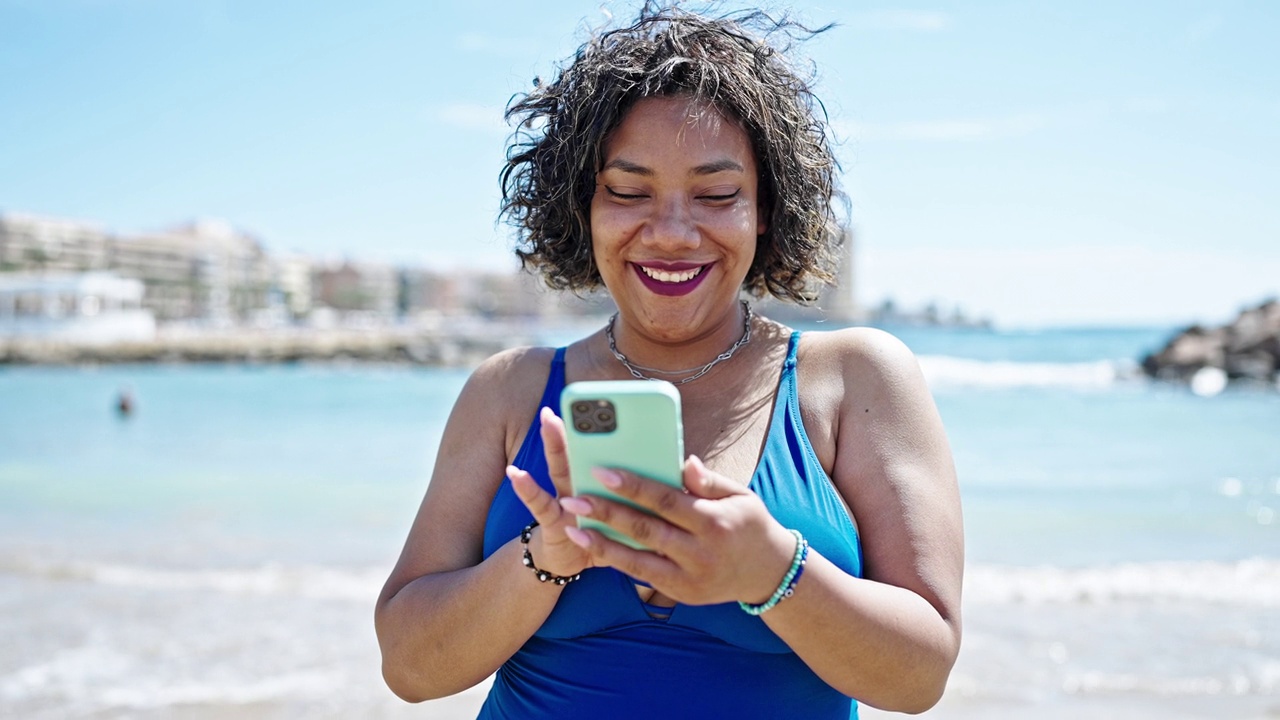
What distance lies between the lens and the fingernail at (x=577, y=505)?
4.21 ft

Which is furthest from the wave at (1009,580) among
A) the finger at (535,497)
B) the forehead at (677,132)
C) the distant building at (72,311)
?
the distant building at (72,311)

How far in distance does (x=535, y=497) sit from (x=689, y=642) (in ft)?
1.89

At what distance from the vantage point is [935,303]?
140875 millimetres

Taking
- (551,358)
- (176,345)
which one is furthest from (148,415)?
(176,345)

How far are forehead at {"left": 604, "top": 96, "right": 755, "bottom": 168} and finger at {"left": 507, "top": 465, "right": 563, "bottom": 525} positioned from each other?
75 centimetres

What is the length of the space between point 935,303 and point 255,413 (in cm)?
12649

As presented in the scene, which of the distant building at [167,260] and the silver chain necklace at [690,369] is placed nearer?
the silver chain necklace at [690,369]

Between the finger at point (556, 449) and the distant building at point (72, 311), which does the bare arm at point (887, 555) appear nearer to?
the finger at point (556, 449)

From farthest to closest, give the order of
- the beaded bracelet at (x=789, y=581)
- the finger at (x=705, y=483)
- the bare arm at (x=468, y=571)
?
1. the bare arm at (x=468, y=571)
2. the beaded bracelet at (x=789, y=581)
3. the finger at (x=705, y=483)

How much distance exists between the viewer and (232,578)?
7941 mm

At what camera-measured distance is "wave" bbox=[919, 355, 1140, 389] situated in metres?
33.9

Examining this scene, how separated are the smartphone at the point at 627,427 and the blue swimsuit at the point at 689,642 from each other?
1.69 feet

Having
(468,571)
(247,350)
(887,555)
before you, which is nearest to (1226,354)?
(887,555)

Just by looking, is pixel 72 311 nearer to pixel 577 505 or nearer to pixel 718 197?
pixel 718 197
